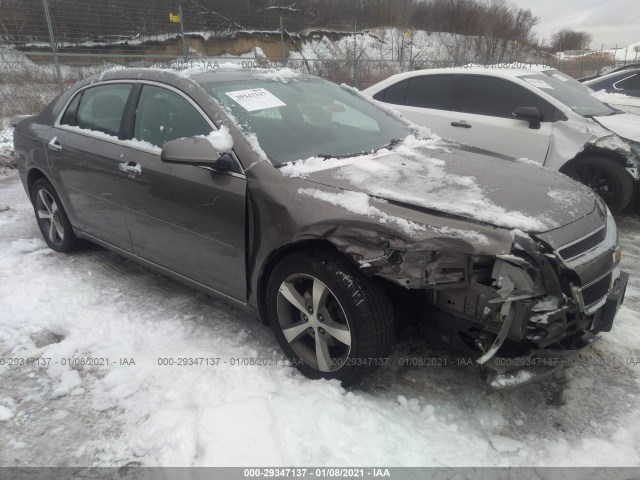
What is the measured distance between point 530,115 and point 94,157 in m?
4.18

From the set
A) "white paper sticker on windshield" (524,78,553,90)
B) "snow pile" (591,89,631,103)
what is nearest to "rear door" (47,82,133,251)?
"white paper sticker on windshield" (524,78,553,90)

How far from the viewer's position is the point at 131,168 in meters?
3.22

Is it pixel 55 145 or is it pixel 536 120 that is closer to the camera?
pixel 55 145

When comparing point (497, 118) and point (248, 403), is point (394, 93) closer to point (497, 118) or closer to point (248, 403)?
point (497, 118)

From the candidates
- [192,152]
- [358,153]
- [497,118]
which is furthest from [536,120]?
[192,152]

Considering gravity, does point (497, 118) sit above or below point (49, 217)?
above

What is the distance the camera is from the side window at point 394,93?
6086mm

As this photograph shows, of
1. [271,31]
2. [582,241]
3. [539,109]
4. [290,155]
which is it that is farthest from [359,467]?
[271,31]

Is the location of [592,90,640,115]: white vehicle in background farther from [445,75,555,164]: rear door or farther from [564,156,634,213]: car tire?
[445,75,555,164]: rear door

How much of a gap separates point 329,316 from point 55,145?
2.99 metres

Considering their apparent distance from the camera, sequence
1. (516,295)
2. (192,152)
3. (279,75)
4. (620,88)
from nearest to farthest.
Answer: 1. (516,295)
2. (192,152)
3. (279,75)
4. (620,88)

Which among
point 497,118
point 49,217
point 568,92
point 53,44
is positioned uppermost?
point 53,44

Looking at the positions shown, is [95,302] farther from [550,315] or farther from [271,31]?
[271,31]

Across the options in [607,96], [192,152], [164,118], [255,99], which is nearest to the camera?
[192,152]
